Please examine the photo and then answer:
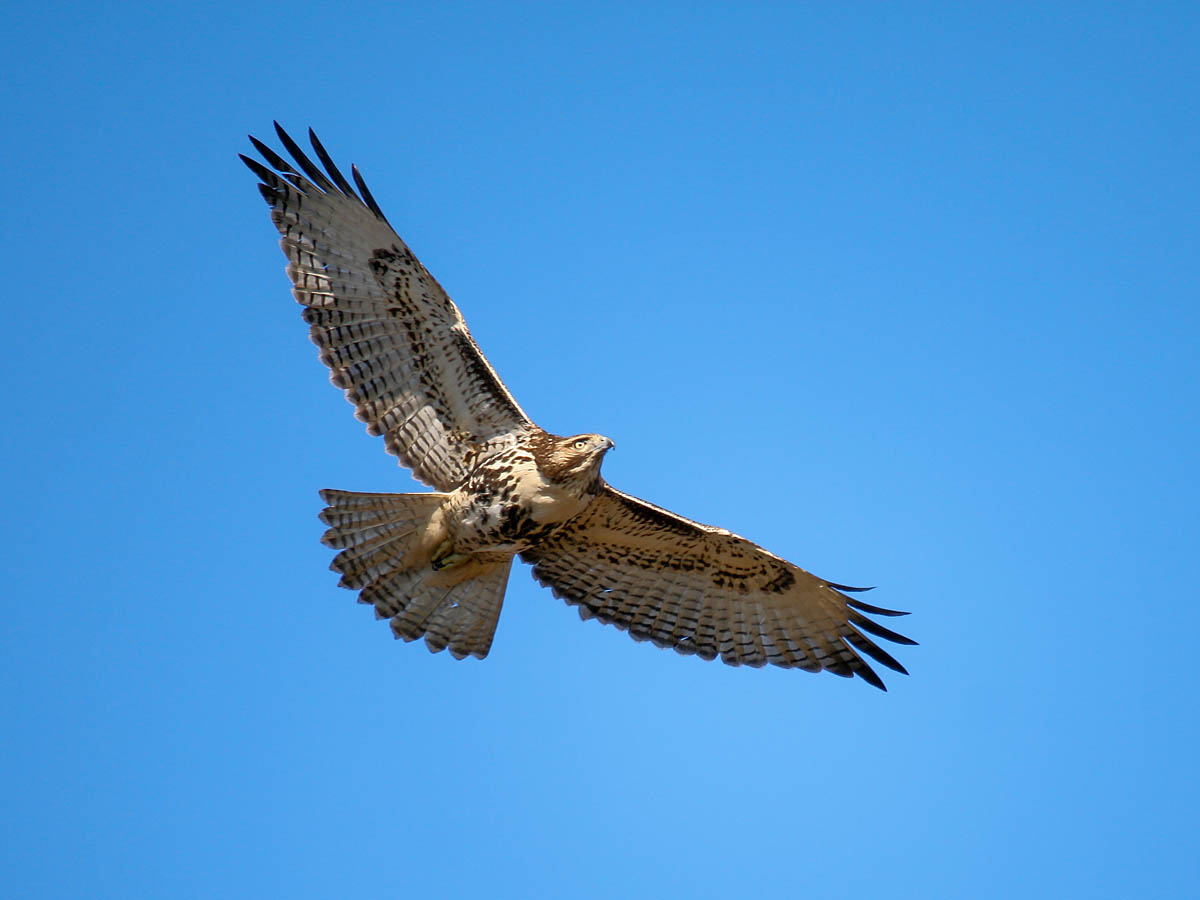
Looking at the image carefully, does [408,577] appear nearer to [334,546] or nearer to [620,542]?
[334,546]

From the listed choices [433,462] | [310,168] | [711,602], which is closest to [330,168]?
[310,168]

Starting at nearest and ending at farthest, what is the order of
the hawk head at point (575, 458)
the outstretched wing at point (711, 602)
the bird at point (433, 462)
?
the hawk head at point (575, 458)
the bird at point (433, 462)
the outstretched wing at point (711, 602)

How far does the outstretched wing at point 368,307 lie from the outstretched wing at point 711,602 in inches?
53.4

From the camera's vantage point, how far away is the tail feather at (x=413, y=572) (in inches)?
399

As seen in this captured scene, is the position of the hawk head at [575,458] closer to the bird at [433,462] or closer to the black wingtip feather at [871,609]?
the bird at [433,462]

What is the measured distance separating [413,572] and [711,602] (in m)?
2.44

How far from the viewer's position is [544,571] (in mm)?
11047

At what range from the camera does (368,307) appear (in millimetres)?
10195

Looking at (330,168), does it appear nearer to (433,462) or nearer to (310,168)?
(310,168)

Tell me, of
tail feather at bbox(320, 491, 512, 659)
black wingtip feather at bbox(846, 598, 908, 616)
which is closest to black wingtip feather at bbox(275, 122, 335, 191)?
tail feather at bbox(320, 491, 512, 659)

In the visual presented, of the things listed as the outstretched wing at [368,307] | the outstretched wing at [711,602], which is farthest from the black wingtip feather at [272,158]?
the outstretched wing at [711,602]

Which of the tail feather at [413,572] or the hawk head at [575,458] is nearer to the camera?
the hawk head at [575,458]

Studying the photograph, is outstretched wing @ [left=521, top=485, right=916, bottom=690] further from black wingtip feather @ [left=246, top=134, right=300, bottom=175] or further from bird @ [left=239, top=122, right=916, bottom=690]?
black wingtip feather @ [left=246, top=134, right=300, bottom=175]

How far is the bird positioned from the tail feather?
1cm
